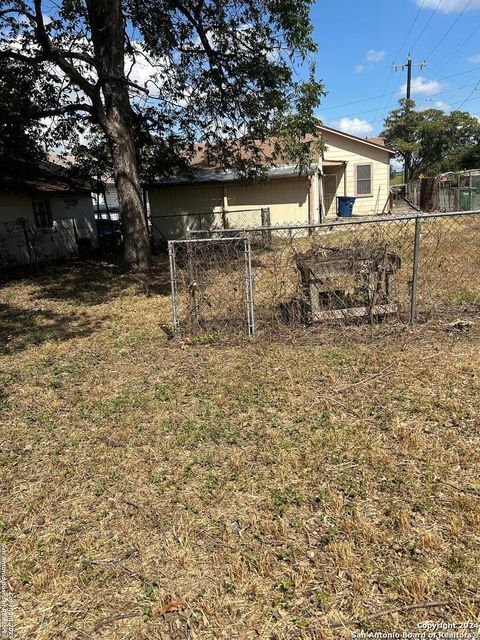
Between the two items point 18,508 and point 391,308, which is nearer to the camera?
point 18,508

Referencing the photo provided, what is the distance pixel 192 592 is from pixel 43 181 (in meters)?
17.1

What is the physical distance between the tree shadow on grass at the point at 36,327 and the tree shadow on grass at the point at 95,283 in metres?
0.99

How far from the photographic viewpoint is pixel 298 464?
3.02m

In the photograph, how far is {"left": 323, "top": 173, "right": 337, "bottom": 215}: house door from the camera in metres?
21.4

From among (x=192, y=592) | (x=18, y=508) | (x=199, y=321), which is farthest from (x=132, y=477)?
(x=199, y=321)

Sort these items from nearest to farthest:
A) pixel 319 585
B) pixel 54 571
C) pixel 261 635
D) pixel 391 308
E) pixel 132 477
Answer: pixel 261 635
pixel 319 585
pixel 54 571
pixel 132 477
pixel 391 308

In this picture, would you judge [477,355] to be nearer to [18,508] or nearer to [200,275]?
[200,275]

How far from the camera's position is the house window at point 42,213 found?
15.6 metres

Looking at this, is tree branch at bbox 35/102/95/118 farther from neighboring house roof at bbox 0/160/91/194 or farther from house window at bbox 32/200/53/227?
house window at bbox 32/200/53/227

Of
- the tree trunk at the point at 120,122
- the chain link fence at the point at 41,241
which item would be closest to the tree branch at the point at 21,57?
the tree trunk at the point at 120,122

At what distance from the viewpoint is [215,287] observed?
230 inches

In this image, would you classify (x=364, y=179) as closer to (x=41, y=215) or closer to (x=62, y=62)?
(x=41, y=215)

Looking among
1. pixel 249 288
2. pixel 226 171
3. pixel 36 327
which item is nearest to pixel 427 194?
pixel 226 171

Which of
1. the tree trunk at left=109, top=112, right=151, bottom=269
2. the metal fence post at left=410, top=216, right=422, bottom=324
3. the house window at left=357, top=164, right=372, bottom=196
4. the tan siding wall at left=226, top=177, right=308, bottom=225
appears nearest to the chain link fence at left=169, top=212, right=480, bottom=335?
the metal fence post at left=410, top=216, right=422, bottom=324
